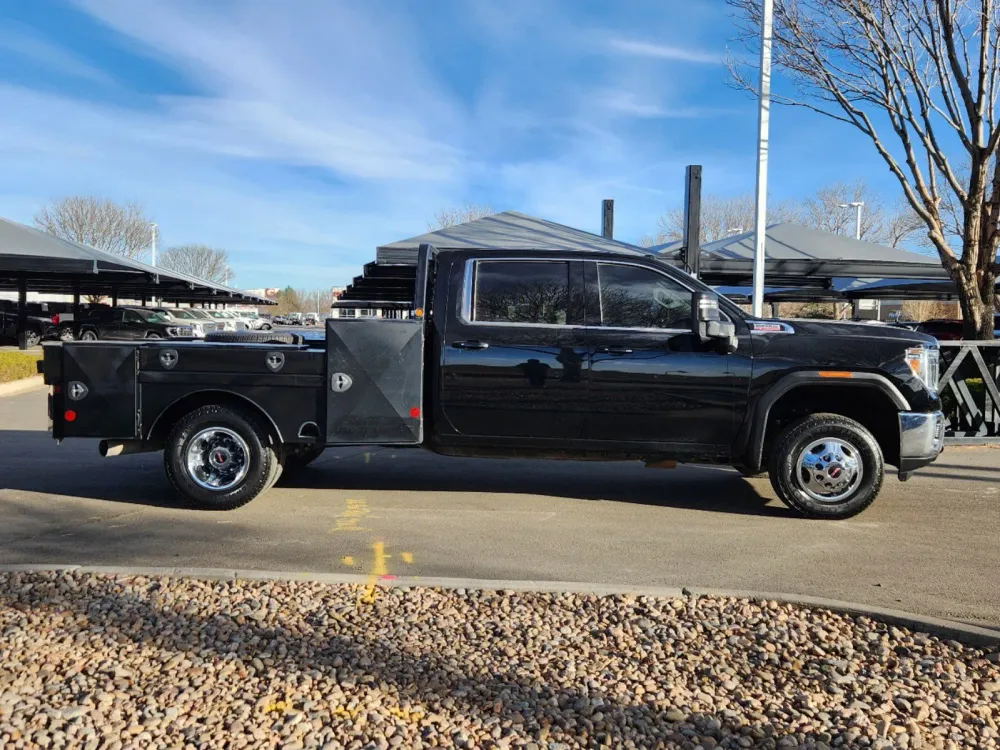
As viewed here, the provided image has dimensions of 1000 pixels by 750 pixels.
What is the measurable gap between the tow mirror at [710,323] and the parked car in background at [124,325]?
25.8 meters

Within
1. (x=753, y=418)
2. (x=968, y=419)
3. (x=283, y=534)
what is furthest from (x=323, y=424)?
(x=968, y=419)

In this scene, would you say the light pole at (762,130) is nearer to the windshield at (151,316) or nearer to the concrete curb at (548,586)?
the concrete curb at (548,586)

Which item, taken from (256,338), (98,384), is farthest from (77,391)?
(256,338)

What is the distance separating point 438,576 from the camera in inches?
185

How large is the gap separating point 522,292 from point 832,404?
259cm

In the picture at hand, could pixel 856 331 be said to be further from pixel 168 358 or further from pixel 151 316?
pixel 151 316

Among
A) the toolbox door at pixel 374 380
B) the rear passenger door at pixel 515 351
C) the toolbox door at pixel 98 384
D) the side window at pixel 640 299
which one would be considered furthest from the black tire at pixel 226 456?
the side window at pixel 640 299

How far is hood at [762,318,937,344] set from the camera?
6016mm

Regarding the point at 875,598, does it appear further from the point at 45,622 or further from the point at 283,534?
the point at 45,622

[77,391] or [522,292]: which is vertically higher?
[522,292]

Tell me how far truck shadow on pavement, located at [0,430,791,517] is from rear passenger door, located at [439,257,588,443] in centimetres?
116

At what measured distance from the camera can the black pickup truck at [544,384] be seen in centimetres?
601

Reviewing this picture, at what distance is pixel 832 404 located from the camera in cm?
633

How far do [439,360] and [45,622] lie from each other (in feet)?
10.4
